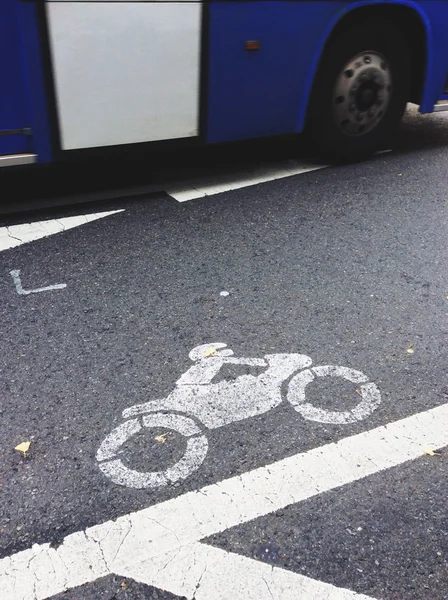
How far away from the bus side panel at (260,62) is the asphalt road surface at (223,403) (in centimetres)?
75

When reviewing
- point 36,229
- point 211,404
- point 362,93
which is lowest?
point 36,229

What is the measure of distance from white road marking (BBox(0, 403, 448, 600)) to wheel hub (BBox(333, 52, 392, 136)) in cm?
333

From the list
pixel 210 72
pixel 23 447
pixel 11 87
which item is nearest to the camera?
pixel 23 447

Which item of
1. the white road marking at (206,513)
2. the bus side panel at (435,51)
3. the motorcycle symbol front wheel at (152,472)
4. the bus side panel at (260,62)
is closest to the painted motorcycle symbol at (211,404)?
the motorcycle symbol front wheel at (152,472)

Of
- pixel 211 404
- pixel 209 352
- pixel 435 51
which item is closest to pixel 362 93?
pixel 435 51

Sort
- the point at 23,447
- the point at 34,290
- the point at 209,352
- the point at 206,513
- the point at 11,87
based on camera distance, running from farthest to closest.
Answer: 1. the point at 11,87
2. the point at 34,290
3. the point at 209,352
4. the point at 23,447
5. the point at 206,513

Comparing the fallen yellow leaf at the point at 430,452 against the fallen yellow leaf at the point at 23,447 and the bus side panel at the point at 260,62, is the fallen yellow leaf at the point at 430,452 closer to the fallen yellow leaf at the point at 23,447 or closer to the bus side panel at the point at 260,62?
the fallen yellow leaf at the point at 23,447

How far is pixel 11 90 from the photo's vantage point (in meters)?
3.96

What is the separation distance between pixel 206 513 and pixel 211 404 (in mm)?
579

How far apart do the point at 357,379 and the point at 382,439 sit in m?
0.39

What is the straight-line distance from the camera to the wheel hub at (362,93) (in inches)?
203

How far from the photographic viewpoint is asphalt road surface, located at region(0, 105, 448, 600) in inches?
79.9

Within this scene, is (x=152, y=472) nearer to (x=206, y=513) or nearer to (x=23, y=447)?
(x=206, y=513)

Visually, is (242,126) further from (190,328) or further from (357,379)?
(357,379)
